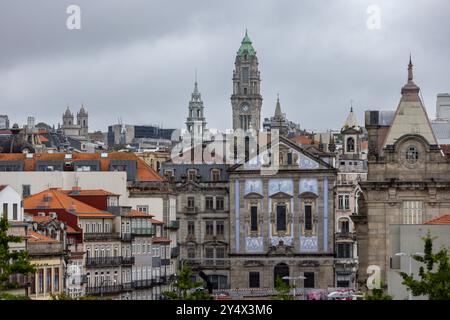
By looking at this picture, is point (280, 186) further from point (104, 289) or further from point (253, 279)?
point (104, 289)

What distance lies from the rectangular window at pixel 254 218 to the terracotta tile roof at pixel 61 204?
34026mm

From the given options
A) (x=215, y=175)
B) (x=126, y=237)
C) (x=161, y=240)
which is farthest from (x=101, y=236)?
(x=215, y=175)

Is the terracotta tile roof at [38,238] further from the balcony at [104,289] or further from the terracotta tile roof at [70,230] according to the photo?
the terracotta tile roof at [70,230]

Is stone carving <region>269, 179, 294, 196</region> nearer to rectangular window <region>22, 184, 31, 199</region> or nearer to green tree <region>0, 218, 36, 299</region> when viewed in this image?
rectangular window <region>22, 184, 31, 199</region>

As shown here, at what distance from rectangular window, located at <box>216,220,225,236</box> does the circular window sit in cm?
4909

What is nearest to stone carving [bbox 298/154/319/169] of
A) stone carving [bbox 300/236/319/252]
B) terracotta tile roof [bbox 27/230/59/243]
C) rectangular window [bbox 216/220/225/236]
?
stone carving [bbox 300/236/319/252]

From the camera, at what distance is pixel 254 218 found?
141m

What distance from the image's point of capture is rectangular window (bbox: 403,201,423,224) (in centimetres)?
9288

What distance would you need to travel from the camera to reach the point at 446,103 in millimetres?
123125

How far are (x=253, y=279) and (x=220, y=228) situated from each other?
24.5ft

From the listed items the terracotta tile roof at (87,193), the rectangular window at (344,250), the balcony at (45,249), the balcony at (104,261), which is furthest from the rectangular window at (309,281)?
the balcony at (45,249)
